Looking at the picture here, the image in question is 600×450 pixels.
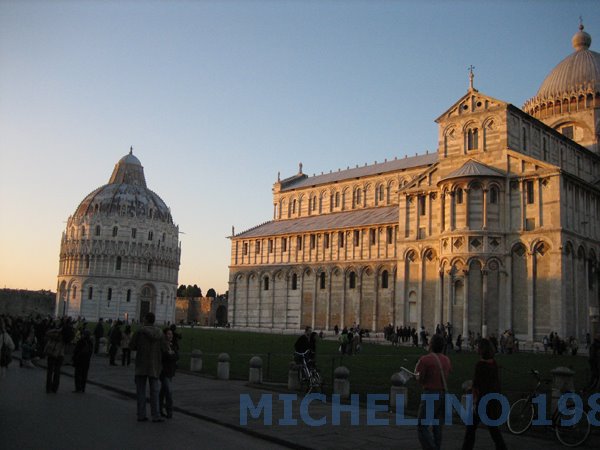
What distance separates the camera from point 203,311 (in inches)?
4117

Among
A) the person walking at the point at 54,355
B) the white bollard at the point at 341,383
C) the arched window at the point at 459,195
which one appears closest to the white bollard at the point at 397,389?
the white bollard at the point at 341,383

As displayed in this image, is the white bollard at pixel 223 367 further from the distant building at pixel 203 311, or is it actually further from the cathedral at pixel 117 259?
the cathedral at pixel 117 259

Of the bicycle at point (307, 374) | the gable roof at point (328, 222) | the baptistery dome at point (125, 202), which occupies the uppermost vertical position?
the baptistery dome at point (125, 202)

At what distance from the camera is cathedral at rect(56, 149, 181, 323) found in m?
104

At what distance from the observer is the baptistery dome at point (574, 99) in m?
53.6

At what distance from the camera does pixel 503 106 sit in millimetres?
41344

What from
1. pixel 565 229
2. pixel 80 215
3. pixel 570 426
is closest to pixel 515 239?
pixel 565 229

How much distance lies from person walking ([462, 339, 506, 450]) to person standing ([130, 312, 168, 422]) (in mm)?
5992

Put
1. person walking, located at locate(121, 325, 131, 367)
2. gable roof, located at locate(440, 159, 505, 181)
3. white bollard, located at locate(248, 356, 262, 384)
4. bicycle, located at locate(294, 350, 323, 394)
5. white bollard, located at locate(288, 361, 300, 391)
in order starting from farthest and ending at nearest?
gable roof, located at locate(440, 159, 505, 181) < person walking, located at locate(121, 325, 131, 367) < white bollard, located at locate(248, 356, 262, 384) < white bollard, located at locate(288, 361, 300, 391) < bicycle, located at locate(294, 350, 323, 394)

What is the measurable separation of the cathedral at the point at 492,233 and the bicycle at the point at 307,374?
25.9m

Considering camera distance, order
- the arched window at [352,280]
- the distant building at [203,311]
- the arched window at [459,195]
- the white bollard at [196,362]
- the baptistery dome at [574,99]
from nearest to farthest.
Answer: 1. the white bollard at [196,362]
2. the arched window at [459,195]
3. the baptistery dome at [574,99]
4. the arched window at [352,280]
5. the distant building at [203,311]

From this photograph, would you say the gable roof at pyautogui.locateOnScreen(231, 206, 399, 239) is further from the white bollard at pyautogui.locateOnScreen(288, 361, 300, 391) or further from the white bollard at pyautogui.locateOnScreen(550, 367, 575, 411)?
the white bollard at pyautogui.locateOnScreen(550, 367, 575, 411)

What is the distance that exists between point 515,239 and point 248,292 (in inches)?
1425

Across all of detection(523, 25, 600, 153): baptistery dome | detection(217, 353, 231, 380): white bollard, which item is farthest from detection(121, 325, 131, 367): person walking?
detection(523, 25, 600, 153): baptistery dome
